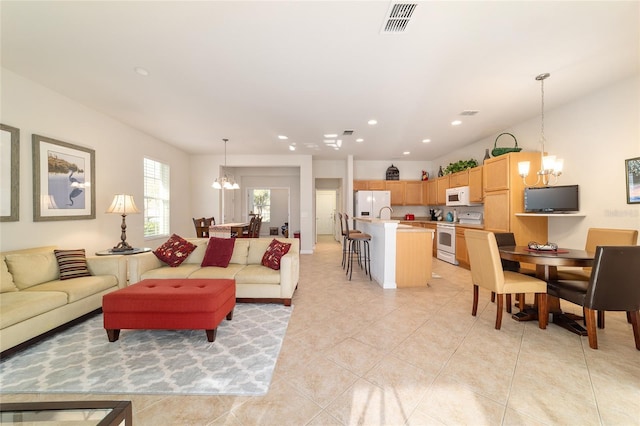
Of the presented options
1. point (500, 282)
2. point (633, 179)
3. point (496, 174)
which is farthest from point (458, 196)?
point (500, 282)

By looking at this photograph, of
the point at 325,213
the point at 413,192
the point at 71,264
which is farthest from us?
the point at 325,213

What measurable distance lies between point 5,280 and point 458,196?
23.5 ft

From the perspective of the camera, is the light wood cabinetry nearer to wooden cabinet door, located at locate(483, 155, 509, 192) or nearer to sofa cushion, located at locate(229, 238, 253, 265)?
wooden cabinet door, located at locate(483, 155, 509, 192)

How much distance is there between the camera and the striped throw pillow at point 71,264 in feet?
9.68

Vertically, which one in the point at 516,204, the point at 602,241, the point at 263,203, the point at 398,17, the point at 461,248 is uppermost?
the point at 398,17

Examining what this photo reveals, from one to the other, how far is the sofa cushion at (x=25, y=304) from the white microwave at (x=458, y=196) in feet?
21.7

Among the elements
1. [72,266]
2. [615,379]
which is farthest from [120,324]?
[615,379]

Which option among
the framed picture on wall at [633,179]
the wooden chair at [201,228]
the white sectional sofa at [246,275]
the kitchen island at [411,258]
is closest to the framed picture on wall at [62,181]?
the white sectional sofa at [246,275]

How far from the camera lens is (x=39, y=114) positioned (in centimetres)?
315

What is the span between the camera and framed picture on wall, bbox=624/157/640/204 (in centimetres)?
287

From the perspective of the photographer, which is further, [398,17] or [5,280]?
[5,280]

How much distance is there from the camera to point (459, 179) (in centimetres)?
580

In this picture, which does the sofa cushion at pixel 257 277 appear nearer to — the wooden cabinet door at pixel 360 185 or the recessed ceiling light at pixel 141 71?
the recessed ceiling light at pixel 141 71

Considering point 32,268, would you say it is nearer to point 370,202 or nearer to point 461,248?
point 370,202
